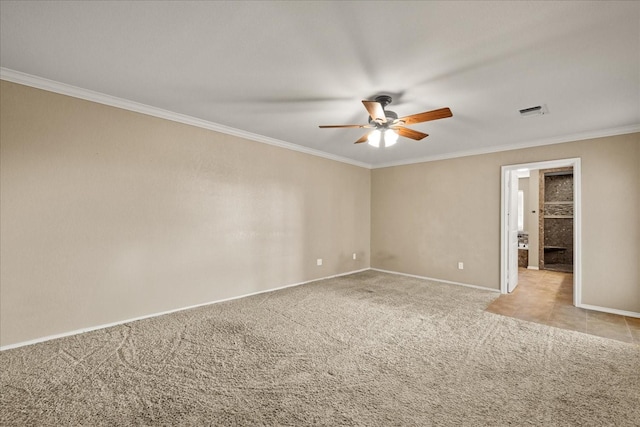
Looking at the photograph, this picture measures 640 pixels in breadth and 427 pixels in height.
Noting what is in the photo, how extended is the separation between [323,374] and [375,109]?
7.44 feet

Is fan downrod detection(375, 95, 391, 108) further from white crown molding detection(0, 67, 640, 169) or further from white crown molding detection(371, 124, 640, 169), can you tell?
white crown molding detection(371, 124, 640, 169)

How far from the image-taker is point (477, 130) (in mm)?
4000

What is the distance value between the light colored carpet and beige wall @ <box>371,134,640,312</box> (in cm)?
154

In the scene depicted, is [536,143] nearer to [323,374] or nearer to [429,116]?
[429,116]

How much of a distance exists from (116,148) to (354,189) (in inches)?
170

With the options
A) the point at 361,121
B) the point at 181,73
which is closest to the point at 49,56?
the point at 181,73

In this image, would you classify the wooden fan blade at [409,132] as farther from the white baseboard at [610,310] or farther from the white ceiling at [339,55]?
the white baseboard at [610,310]

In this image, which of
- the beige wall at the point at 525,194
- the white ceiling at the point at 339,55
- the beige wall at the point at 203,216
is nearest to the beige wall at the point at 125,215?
the beige wall at the point at 203,216

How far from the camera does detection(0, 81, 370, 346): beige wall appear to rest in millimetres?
2662

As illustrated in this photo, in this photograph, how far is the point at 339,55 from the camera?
2.20 metres

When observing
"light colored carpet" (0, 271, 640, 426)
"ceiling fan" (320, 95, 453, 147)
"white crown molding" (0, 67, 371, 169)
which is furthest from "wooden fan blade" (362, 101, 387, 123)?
"white crown molding" (0, 67, 371, 169)

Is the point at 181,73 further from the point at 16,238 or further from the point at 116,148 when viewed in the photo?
the point at 16,238

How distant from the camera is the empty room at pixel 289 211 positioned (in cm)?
185

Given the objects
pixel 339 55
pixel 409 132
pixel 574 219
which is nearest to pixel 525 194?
pixel 574 219
